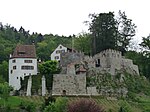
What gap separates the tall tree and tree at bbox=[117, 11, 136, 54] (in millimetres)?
3403

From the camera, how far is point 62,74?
75750 mm

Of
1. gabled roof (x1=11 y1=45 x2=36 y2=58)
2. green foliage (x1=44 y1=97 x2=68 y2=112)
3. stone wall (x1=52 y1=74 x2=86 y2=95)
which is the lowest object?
green foliage (x1=44 y1=97 x2=68 y2=112)

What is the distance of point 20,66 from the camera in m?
80.8

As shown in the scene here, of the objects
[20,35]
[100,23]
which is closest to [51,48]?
[20,35]

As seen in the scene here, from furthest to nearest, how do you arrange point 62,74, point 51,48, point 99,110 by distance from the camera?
point 51,48, point 62,74, point 99,110

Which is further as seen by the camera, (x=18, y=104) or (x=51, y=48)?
(x=51, y=48)

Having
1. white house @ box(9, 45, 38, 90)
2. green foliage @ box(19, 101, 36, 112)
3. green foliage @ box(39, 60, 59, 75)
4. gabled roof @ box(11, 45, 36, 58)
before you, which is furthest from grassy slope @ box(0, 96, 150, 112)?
gabled roof @ box(11, 45, 36, 58)

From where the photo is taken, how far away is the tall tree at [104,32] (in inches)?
3445

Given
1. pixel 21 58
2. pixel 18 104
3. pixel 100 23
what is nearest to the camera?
pixel 18 104

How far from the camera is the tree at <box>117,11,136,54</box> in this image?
302 ft

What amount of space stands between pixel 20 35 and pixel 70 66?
74.5m

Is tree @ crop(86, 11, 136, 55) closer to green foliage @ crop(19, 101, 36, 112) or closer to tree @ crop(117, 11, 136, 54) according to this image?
tree @ crop(117, 11, 136, 54)

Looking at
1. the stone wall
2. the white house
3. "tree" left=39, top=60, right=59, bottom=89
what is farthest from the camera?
the white house

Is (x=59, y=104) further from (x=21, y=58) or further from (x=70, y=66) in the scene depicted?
(x=21, y=58)
